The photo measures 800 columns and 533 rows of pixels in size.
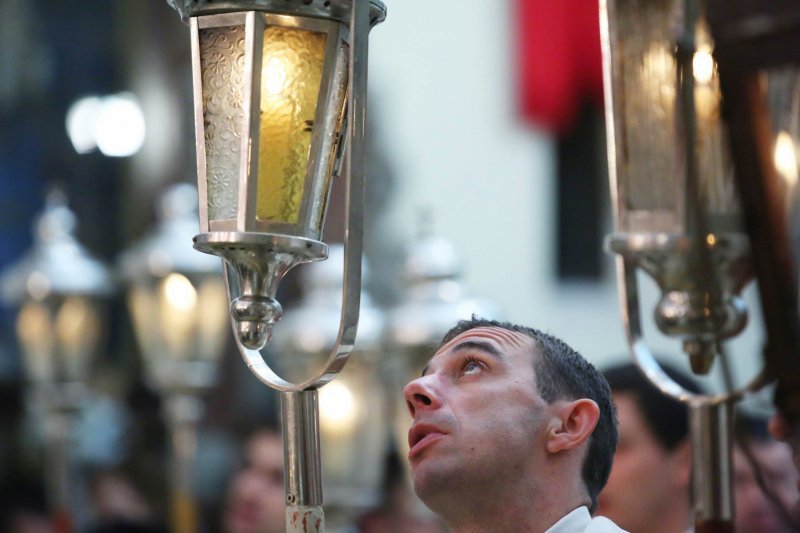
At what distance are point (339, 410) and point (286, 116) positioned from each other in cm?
630

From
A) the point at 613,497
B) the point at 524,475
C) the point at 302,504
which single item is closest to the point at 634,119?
the point at 524,475

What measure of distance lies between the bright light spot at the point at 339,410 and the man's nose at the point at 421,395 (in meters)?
5.96

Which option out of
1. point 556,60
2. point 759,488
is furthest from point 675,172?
point 556,60

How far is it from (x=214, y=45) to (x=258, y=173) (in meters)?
0.29

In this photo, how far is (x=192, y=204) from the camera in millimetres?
11273

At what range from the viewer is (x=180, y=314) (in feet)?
32.4

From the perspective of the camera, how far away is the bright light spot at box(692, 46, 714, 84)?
12.2ft

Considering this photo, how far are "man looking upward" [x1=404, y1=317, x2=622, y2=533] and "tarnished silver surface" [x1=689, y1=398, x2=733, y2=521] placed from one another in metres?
0.21

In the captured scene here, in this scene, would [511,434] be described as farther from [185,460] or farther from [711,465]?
[185,460]

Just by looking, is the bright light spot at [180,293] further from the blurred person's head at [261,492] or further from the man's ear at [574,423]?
the man's ear at [574,423]

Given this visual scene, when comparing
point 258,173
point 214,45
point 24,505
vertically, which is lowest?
point 24,505

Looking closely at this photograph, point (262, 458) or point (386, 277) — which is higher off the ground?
point (386, 277)

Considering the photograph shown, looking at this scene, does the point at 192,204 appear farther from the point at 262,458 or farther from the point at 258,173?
the point at 258,173

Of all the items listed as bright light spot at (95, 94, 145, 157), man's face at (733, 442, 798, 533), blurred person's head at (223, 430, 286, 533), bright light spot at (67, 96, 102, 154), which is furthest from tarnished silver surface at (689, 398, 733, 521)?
bright light spot at (67, 96, 102, 154)
